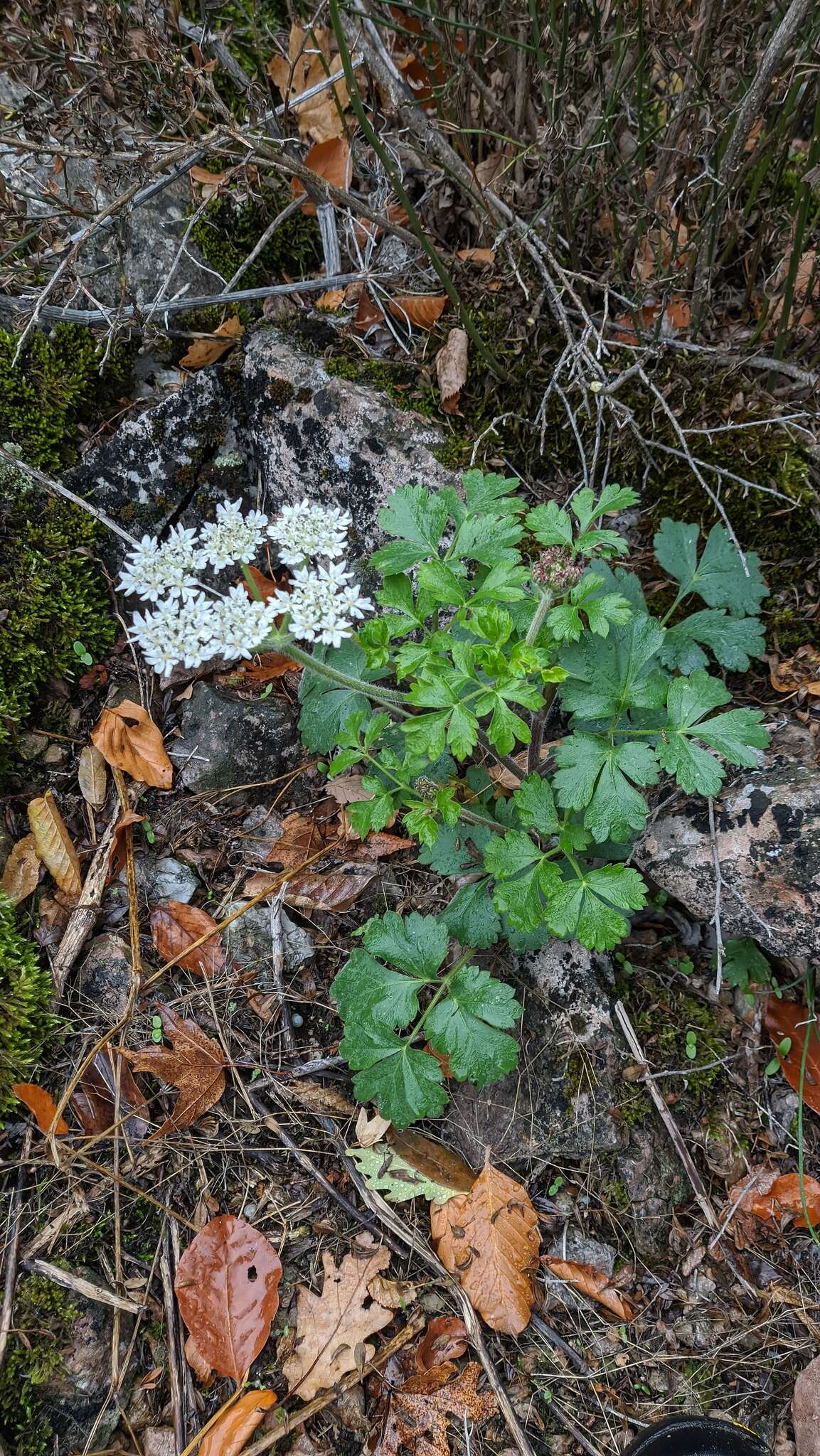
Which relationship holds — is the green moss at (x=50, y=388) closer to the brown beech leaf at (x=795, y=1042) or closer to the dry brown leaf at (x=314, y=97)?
the dry brown leaf at (x=314, y=97)

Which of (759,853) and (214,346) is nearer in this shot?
(759,853)

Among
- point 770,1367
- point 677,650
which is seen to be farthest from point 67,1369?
point 677,650

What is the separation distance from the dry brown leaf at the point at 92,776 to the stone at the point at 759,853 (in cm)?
188

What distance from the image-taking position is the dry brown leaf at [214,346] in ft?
10.2

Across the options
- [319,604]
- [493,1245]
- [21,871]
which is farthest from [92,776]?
[493,1245]

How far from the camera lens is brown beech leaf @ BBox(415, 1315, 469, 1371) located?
2.20 meters

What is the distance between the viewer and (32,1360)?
212 cm

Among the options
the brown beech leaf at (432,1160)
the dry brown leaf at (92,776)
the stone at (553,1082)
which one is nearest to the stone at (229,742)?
the dry brown leaf at (92,776)

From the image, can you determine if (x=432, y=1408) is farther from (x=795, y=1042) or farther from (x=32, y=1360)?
(x=795, y=1042)

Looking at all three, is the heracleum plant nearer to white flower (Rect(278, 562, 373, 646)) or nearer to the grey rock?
white flower (Rect(278, 562, 373, 646))

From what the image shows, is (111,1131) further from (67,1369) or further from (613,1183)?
(613,1183)

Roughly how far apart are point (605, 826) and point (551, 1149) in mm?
1062

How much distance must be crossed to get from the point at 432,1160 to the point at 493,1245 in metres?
0.28

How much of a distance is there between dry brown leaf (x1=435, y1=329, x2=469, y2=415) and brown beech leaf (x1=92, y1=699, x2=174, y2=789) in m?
1.60
